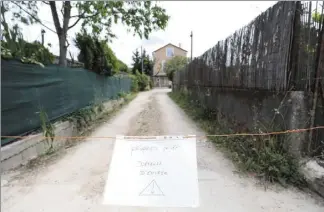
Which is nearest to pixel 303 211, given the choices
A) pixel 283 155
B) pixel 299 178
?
pixel 299 178

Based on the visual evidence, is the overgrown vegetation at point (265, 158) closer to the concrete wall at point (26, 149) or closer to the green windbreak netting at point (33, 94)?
the concrete wall at point (26, 149)

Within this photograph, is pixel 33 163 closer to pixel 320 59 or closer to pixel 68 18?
pixel 320 59

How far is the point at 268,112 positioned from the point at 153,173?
6.89 ft

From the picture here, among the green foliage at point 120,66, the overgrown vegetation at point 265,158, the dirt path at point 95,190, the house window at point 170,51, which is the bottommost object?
the dirt path at point 95,190

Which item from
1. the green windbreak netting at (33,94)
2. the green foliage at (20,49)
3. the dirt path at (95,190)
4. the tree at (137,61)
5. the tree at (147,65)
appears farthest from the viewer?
the tree at (147,65)

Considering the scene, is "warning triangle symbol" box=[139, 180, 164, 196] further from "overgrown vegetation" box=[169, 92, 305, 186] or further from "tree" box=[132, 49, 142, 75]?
"tree" box=[132, 49, 142, 75]

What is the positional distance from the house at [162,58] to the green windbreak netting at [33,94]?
31807 millimetres

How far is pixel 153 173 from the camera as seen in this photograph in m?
1.57

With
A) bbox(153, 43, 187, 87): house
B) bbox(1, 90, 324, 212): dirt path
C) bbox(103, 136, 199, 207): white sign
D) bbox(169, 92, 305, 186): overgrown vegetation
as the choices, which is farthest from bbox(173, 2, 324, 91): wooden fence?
bbox(153, 43, 187, 87): house

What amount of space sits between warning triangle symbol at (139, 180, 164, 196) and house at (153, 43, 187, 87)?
35.2 m

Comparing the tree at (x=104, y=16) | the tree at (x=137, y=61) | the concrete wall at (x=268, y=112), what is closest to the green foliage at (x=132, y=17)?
the tree at (x=104, y=16)

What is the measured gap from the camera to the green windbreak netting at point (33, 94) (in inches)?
115

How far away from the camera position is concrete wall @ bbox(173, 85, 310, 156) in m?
2.43

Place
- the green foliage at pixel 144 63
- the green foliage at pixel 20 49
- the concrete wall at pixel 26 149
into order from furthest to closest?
the green foliage at pixel 144 63, the green foliage at pixel 20 49, the concrete wall at pixel 26 149
